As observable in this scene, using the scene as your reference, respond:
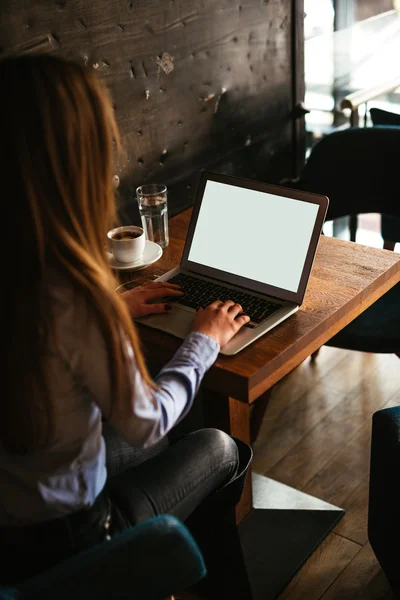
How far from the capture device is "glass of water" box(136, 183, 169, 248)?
185 cm

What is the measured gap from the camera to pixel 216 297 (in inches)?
61.1

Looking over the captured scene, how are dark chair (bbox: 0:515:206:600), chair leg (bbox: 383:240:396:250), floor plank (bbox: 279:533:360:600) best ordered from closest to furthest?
dark chair (bbox: 0:515:206:600) → floor plank (bbox: 279:533:360:600) → chair leg (bbox: 383:240:396:250)

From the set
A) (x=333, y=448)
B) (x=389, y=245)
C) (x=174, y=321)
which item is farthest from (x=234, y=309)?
(x=389, y=245)

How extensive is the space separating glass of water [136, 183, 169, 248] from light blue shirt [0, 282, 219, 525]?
763mm

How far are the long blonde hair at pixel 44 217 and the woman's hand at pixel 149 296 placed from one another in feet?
1.40

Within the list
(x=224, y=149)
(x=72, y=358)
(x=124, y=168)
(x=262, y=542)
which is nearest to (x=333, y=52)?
(x=224, y=149)

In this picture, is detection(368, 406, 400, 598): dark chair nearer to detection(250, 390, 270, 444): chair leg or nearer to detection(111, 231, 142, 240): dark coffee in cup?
detection(250, 390, 270, 444): chair leg

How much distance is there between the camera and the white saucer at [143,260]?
1706 mm

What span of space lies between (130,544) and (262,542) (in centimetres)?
93

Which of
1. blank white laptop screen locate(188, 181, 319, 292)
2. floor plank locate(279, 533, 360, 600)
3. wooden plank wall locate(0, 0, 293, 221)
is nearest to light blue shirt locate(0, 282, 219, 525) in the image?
blank white laptop screen locate(188, 181, 319, 292)

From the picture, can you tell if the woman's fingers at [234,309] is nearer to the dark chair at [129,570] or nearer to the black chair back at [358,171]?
the dark chair at [129,570]

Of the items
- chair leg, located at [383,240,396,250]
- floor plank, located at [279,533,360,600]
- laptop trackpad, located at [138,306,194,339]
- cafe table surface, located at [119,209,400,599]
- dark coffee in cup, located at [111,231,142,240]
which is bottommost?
floor plank, located at [279,533,360,600]

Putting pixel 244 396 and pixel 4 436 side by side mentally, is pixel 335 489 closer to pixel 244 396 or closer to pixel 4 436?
pixel 244 396

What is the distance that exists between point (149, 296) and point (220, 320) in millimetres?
218
